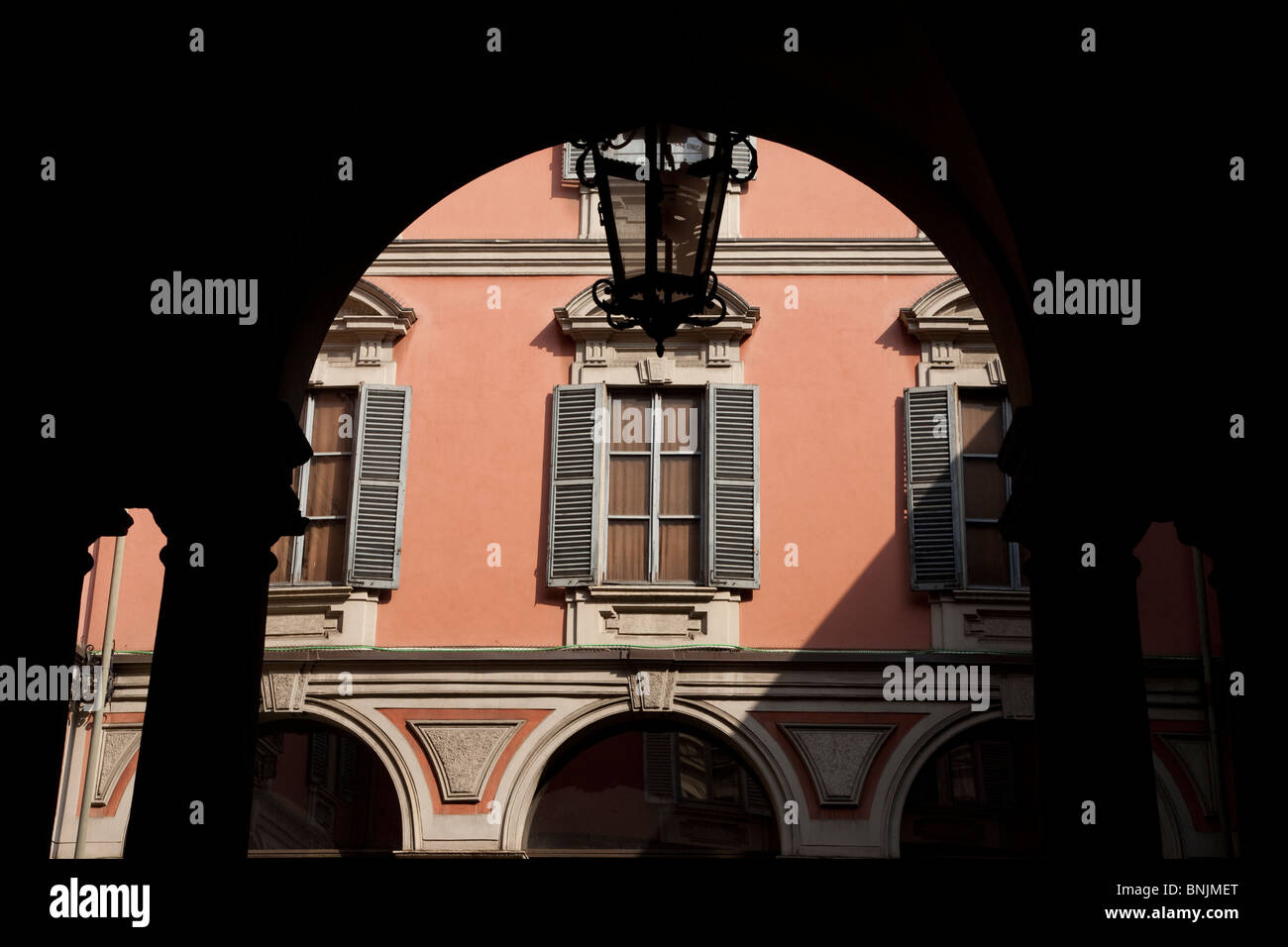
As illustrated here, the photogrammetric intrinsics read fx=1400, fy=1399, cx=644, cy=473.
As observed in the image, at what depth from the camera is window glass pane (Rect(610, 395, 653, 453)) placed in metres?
12.2

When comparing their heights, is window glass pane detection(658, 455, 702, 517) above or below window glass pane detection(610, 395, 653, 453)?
below

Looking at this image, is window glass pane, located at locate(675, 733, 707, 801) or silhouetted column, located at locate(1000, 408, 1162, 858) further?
window glass pane, located at locate(675, 733, 707, 801)

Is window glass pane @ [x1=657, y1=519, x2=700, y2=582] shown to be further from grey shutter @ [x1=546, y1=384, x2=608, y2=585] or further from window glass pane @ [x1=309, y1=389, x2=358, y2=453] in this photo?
window glass pane @ [x1=309, y1=389, x2=358, y2=453]

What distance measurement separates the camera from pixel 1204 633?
439 inches

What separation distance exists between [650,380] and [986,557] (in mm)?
3248

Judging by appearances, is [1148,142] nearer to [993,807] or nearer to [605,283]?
[605,283]

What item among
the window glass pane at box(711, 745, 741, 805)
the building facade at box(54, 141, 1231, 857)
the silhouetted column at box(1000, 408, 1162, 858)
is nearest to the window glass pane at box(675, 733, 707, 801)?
the window glass pane at box(711, 745, 741, 805)

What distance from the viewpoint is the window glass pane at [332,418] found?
40.6 ft

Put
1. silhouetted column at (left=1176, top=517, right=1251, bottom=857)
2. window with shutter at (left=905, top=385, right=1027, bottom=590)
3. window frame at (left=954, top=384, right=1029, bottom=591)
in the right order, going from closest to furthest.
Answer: silhouetted column at (left=1176, top=517, right=1251, bottom=857) < window frame at (left=954, top=384, right=1029, bottom=591) < window with shutter at (left=905, top=385, right=1027, bottom=590)

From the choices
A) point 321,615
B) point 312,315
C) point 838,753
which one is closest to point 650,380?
point 321,615

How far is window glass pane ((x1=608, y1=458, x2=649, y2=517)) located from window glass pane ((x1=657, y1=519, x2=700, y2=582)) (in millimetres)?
256
